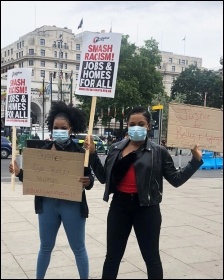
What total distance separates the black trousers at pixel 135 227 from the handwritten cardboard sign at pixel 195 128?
1.32ft

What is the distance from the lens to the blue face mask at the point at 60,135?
206 centimetres

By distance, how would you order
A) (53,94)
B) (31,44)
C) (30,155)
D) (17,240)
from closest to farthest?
(30,155) < (31,44) < (53,94) < (17,240)

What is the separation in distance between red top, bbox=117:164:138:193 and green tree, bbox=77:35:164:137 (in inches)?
14.2

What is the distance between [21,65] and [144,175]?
97 cm

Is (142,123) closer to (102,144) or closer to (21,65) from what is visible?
(102,144)

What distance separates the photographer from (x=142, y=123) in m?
2.09

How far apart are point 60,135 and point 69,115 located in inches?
5.9

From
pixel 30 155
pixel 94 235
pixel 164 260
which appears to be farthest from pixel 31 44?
pixel 94 235

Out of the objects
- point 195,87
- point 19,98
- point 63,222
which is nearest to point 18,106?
point 19,98

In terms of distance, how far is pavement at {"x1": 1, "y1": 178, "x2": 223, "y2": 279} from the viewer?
3.67 m

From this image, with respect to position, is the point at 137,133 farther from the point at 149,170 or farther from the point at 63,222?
the point at 63,222

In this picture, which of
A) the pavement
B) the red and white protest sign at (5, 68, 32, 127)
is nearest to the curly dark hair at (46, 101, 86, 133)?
the red and white protest sign at (5, 68, 32, 127)

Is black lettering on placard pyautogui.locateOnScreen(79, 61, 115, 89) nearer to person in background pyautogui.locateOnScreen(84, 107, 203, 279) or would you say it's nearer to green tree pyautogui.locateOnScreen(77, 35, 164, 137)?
person in background pyautogui.locateOnScreen(84, 107, 203, 279)

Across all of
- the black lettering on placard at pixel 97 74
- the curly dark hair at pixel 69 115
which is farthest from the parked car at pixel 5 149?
the black lettering on placard at pixel 97 74
